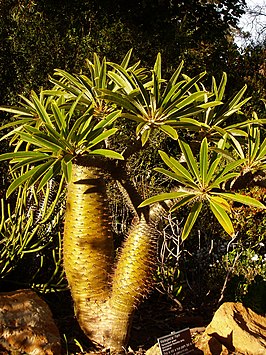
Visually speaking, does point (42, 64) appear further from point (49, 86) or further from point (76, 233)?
point (76, 233)

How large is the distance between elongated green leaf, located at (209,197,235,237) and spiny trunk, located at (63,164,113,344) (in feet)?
2.67

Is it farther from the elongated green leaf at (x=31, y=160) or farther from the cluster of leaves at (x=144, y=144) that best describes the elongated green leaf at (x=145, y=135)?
the elongated green leaf at (x=31, y=160)

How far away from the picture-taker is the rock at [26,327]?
2.70m

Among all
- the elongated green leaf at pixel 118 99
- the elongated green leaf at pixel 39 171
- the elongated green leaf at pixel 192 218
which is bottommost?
the elongated green leaf at pixel 192 218

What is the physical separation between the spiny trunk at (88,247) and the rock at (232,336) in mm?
631

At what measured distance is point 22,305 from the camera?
2863 mm

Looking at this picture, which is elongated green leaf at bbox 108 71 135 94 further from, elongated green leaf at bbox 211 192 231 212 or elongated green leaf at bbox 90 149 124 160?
elongated green leaf at bbox 211 192 231 212

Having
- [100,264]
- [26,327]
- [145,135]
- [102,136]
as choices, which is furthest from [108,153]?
[26,327]

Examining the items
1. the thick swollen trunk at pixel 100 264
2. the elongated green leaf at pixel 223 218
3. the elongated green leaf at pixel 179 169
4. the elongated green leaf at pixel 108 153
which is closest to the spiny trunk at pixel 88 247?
the thick swollen trunk at pixel 100 264

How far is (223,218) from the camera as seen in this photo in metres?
2.13

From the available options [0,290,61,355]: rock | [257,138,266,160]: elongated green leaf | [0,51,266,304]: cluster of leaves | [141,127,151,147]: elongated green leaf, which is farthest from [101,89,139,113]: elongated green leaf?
[0,290,61,355]: rock

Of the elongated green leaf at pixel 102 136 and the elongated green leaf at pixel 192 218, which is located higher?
the elongated green leaf at pixel 102 136

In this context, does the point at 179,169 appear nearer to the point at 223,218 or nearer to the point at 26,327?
the point at 223,218

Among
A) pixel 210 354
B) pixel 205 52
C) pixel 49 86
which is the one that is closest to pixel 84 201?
pixel 210 354
